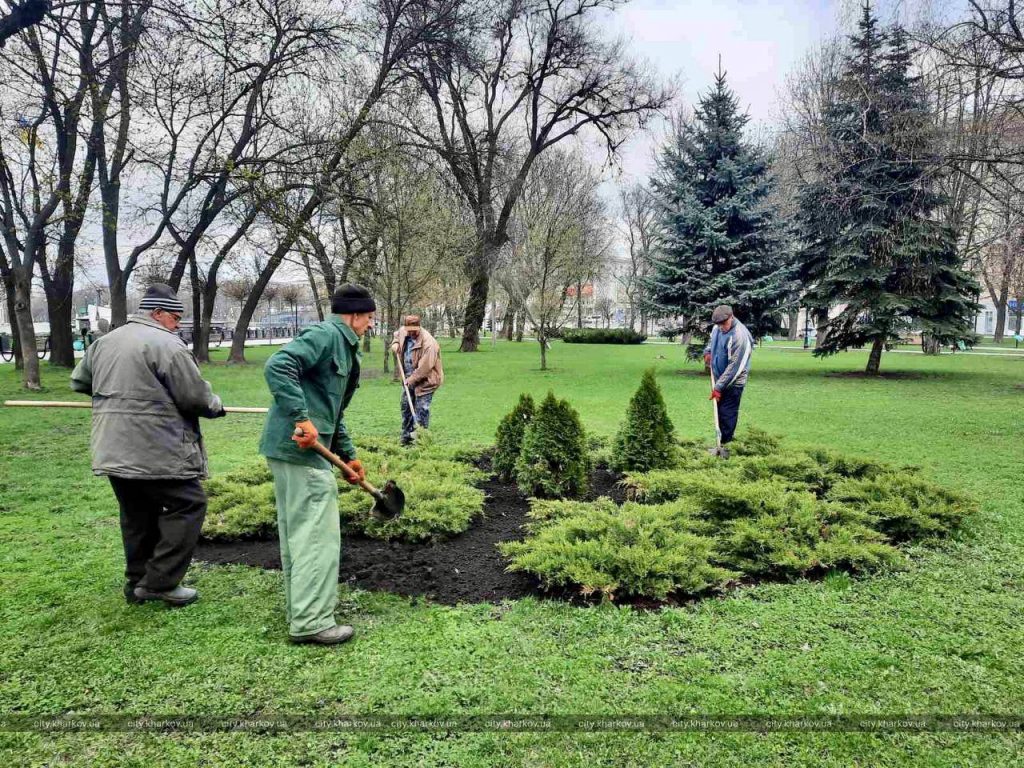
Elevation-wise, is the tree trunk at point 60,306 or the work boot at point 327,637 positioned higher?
the tree trunk at point 60,306

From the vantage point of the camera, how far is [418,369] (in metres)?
8.27

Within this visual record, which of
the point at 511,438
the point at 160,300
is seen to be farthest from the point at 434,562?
the point at 160,300

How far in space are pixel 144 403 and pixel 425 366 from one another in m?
4.66

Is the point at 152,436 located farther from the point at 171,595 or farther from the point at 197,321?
the point at 197,321

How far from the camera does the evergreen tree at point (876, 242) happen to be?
→ 56.8ft

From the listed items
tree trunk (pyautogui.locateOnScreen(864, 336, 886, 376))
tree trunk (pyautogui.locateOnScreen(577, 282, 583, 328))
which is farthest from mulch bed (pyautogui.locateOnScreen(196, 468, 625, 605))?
tree trunk (pyautogui.locateOnScreen(577, 282, 583, 328))

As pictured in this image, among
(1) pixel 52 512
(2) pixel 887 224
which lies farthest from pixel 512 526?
(2) pixel 887 224

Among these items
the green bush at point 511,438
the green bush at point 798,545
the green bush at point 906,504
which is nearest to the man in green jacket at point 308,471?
the green bush at point 798,545

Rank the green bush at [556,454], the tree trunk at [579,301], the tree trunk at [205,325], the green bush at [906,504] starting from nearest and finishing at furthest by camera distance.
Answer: the green bush at [906,504]
the green bush at [556,454]
the tree trunk at [205,325]
the tree trunk at [579,301]

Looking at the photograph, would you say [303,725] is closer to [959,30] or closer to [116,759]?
[116,759]

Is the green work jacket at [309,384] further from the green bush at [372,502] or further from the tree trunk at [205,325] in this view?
the tree trunk at [205,325]

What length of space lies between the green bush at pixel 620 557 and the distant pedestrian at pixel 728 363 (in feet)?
9.99

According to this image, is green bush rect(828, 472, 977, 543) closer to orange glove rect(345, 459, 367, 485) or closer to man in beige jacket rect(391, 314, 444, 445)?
orange glove rect(345, 459, 367, 485)

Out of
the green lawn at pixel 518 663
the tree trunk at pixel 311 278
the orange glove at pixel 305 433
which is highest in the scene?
the tree trunk at pixel 311 278
